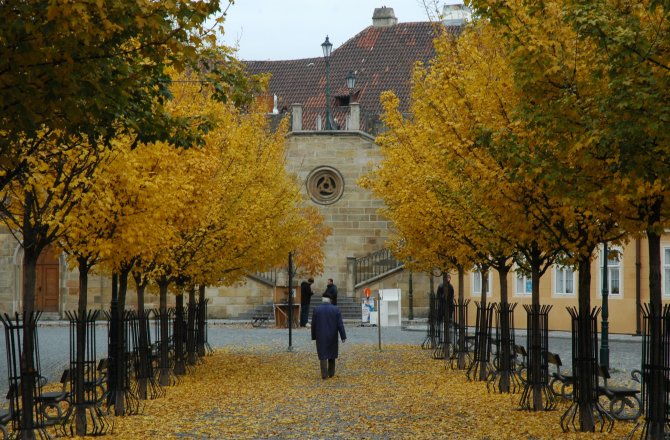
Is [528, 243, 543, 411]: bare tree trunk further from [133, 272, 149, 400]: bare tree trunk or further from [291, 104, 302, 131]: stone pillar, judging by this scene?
[291, 104, 302, 131]: stone pillar

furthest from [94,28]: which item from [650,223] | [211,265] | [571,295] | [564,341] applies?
[571,295]

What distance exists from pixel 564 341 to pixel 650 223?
2130 centimetres

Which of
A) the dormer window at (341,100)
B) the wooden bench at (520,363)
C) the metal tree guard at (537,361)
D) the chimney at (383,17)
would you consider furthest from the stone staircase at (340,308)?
the metal tree guard at (537,361)

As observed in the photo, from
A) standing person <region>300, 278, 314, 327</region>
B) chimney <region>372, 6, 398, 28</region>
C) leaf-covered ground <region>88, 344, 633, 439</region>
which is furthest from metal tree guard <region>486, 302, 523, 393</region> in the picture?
chimney <region>372, 6, 398, 28</region>

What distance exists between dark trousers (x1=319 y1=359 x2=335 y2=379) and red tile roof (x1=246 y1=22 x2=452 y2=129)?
40682 millimetres

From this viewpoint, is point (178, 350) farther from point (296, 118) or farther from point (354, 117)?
point (354, 117)

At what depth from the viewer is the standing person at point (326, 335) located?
21.9 meters

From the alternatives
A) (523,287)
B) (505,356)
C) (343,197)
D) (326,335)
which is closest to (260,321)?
(343,197)

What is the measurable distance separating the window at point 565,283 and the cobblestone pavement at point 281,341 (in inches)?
53.3

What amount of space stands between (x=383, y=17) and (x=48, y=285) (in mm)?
29723

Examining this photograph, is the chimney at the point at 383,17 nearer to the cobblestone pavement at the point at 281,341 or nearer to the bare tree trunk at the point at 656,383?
the cobblestone pavement at the point at 281,341

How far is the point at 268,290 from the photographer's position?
4925cm

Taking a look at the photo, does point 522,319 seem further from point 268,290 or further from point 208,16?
point 208,16

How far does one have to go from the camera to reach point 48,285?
50.8m
